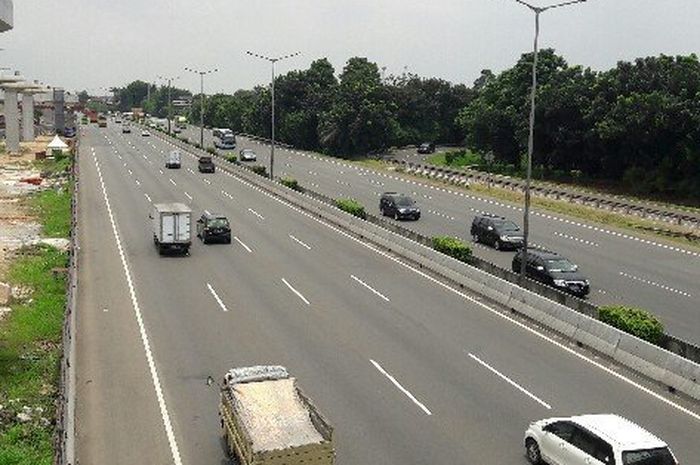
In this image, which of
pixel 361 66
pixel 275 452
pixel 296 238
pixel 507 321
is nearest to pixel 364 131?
pixel 361 66

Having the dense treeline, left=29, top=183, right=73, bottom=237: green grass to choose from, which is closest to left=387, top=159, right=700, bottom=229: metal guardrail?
the dense treeline

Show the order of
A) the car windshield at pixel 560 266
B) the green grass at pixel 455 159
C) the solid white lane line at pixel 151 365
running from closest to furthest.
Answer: the solid white lane line at pixel 151 365 → the car windshield at pixel 560 266 → the green grass at pixel 455 159

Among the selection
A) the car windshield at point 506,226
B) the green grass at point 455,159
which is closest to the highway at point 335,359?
the car windshield at point 506,226

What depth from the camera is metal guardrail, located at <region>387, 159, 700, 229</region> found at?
53.7 m

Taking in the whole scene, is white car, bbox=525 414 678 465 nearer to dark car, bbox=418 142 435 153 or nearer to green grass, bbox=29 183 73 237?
green grass, bbox=29 183 73 237

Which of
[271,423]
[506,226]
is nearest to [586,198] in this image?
[506,226]

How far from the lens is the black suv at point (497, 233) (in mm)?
42000

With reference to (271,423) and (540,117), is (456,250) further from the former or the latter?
(540,117)

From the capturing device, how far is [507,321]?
27.9 metres

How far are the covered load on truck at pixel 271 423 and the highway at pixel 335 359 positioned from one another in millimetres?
1319

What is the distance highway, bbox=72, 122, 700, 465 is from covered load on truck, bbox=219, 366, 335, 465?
1.32m

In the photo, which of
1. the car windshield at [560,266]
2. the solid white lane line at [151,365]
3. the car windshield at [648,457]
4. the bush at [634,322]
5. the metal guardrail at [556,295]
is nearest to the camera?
the car windshield at [648,457]

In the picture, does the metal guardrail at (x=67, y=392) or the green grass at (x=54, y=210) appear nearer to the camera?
the metal guardrail at (x=67, y=392)

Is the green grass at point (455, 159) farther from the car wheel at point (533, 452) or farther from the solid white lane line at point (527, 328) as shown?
the car wheel at point (533, 452)
